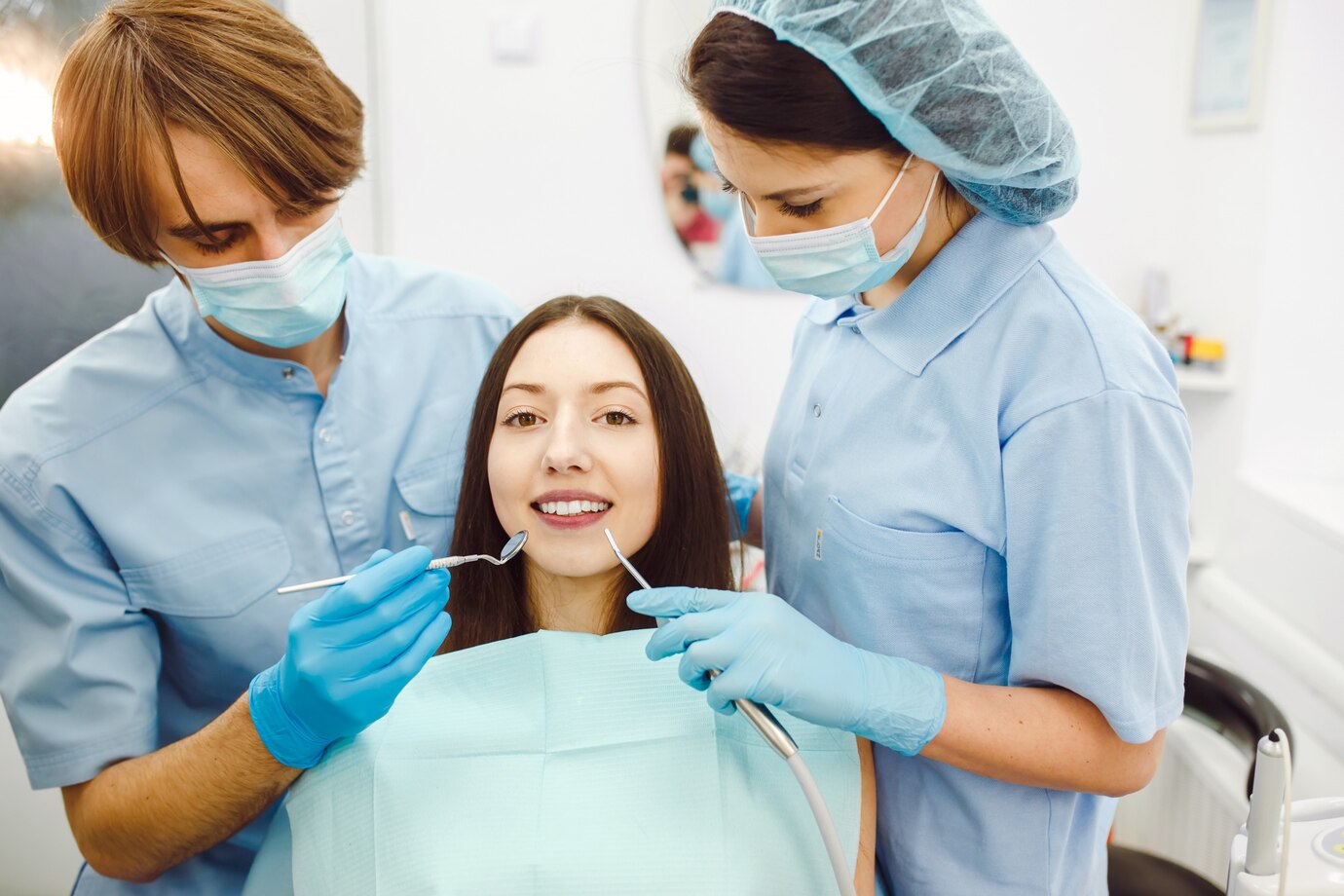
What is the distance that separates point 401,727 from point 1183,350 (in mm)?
1949

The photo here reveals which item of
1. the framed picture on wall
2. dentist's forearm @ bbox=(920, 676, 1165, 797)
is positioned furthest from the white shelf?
dentist's forearm @ bbox=(920, 676, 1165, 797)

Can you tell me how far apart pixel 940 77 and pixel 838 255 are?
7.5 inches

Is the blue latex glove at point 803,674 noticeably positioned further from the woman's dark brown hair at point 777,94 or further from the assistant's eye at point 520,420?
the woman's dark brown hair at point 777,94

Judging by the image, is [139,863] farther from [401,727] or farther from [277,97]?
[277,97]

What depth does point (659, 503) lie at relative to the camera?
124cm

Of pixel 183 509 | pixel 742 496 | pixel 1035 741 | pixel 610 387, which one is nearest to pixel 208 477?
pixel 183 509

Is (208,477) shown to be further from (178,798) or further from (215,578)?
(178,798)

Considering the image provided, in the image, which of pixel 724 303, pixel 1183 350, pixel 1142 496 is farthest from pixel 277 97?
pixel 1183 350

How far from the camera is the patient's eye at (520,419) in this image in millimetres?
1203

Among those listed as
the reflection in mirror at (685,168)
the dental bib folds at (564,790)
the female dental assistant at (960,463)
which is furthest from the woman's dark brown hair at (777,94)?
the reflection in mirror at (685,168)

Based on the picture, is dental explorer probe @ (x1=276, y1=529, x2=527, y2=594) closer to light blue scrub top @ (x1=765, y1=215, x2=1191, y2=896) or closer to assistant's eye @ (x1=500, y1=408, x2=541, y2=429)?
assistant's eye @ (x1=500, y1=408, x2=541, y2=429)

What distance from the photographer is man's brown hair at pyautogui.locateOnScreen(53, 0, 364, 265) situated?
0.99 metres

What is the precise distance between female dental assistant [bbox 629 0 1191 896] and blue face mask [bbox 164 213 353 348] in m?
0.50

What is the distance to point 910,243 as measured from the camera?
3.27 feet
